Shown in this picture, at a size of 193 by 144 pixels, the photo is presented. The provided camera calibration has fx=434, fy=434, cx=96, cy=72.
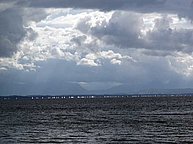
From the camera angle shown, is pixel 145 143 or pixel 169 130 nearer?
pixel 145 143

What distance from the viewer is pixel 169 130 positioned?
276ft

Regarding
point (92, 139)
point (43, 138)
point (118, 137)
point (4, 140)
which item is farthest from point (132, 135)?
point (4, 140)

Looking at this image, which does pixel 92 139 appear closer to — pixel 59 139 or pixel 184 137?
pixel 59 139

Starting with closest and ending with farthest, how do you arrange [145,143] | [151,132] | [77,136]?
[145,143] < [77,136] < [151,132]

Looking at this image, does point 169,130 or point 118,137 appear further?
point 169,130

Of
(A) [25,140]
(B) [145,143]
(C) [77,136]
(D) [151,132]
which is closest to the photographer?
(B) [145,143]

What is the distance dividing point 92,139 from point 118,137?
5.04 meters

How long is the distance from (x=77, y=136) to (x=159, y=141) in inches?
603

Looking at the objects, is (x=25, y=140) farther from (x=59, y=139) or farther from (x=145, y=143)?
(x=145, y=143)

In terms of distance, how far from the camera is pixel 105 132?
82.3 metres

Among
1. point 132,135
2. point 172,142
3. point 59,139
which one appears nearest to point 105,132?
point 132,135

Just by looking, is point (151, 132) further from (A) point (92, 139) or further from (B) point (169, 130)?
(A) point (92, 139)

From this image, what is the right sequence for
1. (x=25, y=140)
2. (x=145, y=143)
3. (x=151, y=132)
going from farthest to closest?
(x=151, y=132)
(x=25, y=140)
(x=145, y=143)

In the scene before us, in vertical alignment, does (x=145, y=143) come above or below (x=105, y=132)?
below
